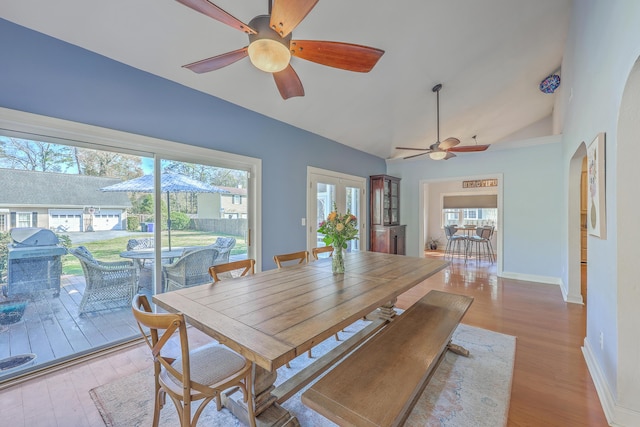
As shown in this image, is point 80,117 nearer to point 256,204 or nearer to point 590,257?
point 256,204

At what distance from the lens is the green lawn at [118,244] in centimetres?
238

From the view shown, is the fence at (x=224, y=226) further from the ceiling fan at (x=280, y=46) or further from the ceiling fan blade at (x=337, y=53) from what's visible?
the ceiling fan blade at (x=337, y=53)

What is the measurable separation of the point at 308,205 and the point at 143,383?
300 centimetres

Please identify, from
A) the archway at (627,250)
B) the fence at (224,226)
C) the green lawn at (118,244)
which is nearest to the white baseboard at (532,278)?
the archway at (627,250)

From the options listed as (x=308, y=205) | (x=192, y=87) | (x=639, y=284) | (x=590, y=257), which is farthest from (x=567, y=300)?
(x=192, y=87)

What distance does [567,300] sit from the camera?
3820 mm

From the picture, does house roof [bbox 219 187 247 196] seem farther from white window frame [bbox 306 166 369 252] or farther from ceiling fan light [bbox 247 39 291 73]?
ceiling fan light [bbox 247 39 291 73]

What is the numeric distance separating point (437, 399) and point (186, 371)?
5.41 ft

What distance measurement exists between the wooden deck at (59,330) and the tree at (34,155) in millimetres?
965

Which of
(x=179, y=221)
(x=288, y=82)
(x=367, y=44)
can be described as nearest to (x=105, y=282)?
(x=179, y=221)

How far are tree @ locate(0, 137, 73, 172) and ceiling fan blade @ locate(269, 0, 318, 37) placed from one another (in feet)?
7.07

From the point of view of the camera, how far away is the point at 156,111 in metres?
2.68

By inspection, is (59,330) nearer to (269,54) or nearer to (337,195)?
(269,54)

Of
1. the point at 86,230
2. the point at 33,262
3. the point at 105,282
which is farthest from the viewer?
the point at 105,282
